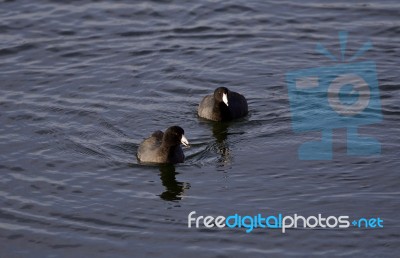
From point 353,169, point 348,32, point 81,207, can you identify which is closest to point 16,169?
point 81,207

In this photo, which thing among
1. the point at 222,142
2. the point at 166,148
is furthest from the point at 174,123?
the point at 166,148

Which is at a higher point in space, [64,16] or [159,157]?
[64,16]

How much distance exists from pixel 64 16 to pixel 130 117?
550 cm

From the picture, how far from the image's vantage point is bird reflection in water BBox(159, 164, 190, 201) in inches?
534

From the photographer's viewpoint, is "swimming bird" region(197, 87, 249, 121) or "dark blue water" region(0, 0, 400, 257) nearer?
"dark blue water" region(0, 0, 400, 257)

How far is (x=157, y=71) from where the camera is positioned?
17.9m

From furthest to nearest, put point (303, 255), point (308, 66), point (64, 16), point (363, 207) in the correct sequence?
1. point (64, 16)
2. point (308, 66)
3. point (363, 207)
4. point (303, 255)

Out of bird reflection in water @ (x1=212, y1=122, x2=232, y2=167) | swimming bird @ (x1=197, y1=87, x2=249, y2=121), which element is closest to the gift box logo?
swimming bird @ (x1=197, y1=87, x2=249, y2=121)

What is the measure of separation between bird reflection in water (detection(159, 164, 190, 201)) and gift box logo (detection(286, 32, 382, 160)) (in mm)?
1831

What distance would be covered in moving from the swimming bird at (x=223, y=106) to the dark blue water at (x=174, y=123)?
20 cm

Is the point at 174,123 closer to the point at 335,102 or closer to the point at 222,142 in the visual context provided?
the point at 222,142

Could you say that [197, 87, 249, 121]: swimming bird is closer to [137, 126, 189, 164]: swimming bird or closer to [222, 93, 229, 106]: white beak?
[222, 93, 229, 106]: white beak

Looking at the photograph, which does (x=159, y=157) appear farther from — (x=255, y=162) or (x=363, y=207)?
(x=363, y=207)

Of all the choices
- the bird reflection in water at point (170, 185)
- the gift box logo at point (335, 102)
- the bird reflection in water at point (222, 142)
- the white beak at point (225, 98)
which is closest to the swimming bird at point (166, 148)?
the bird reflection in water at point (170, 185)
